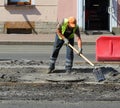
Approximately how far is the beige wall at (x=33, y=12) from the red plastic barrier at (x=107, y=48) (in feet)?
37.5

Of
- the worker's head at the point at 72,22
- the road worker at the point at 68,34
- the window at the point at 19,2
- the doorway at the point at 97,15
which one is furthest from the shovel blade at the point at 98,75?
the window at the point at 19,2

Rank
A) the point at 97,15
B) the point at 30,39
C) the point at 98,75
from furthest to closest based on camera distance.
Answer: the point at 97,15, the point at 30,39, the point at 98,75

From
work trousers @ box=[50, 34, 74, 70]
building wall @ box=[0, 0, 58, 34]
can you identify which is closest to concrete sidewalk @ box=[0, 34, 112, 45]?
building wall @ box=[0, 0, 58, 34]

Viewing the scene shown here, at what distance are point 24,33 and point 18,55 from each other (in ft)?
30.6

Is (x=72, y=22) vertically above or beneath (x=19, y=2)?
beneath

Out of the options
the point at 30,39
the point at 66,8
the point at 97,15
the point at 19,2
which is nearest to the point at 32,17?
the point at 19,2

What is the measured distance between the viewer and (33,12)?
26.5 meters

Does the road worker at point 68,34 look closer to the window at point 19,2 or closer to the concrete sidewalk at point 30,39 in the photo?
the concrete sidewalk at point 30,39

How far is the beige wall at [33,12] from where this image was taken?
26.4m

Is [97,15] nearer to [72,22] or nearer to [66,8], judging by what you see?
[66,8]

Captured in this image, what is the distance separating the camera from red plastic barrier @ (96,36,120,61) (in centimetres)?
1502

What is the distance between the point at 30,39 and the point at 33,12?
2.98 meters

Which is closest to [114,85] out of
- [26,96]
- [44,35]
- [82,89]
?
[82,89]

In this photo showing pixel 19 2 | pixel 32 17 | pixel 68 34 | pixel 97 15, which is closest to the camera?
pixel 68 34
